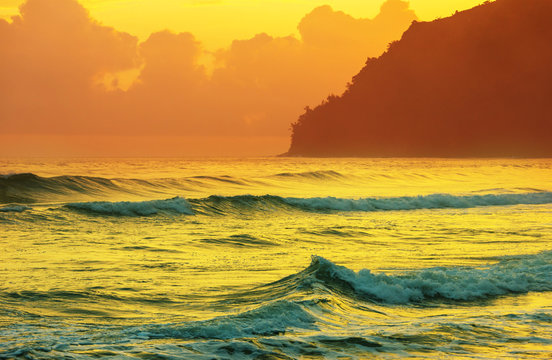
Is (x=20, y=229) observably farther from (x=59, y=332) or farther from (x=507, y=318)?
(x=507, y=318)

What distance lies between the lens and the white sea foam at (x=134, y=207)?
2353 centimetres

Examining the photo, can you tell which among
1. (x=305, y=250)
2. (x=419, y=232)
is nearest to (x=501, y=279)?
(x=305, y=250)

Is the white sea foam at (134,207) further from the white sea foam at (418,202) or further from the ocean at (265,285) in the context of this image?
the white sea foam at (418,202)

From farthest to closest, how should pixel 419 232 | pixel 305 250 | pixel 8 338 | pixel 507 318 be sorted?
pixel 419 232 → pixel 305 250 → pixel 507 318 → pixel 8 338

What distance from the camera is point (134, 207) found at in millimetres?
24141

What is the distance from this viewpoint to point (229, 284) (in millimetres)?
11180

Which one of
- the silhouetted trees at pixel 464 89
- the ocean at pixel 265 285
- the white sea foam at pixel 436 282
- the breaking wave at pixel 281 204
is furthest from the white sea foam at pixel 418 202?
the silhouetted trees at pixel 464 89

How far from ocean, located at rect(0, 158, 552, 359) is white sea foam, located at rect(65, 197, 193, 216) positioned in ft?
0.24

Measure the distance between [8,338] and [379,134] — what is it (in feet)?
587

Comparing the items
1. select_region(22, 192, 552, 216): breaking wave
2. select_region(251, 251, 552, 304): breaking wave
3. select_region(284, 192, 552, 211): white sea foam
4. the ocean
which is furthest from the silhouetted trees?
select_region(251, 251, 552, 304): breaking wave

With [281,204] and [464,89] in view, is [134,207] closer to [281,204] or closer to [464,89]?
[281,204]

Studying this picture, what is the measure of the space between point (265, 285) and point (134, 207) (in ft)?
45.8

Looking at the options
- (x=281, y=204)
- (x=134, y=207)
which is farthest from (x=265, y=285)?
(x=281, y=204)

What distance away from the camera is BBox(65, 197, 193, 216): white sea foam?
77.2ft
